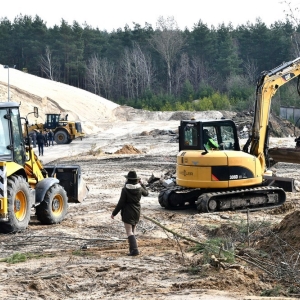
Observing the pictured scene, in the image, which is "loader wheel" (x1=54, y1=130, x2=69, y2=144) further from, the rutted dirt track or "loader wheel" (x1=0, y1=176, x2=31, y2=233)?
"loader wheel" (x1=0, y1=176, x2=31, y2=233)

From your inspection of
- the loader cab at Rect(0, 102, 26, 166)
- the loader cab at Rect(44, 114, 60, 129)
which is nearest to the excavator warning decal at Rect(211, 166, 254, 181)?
the loader cab at Rect(0, 102, 26, 166)

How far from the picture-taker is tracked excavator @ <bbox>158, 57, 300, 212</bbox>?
1748 centimetres

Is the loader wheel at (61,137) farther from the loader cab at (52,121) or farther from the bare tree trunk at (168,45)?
the bare tree trunk at (168,45)

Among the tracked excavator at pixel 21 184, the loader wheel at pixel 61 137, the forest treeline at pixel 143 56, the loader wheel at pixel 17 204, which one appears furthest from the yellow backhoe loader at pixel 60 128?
the forest treeline at pixel 143 56

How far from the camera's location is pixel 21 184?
46.3 feet

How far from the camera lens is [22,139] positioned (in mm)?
14602

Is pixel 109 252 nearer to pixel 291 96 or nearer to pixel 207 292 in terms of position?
pixel 207 292

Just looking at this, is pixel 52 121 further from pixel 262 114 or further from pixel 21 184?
pixel 21 184

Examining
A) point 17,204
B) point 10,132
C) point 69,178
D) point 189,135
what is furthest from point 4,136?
point 189,135

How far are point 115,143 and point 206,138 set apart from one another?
31654 millimetres

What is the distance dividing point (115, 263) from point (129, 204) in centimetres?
116

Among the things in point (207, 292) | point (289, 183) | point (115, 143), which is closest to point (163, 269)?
point (207, 292)

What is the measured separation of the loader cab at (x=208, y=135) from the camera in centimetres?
1794

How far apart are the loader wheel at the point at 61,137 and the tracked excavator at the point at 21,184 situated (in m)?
33.8
